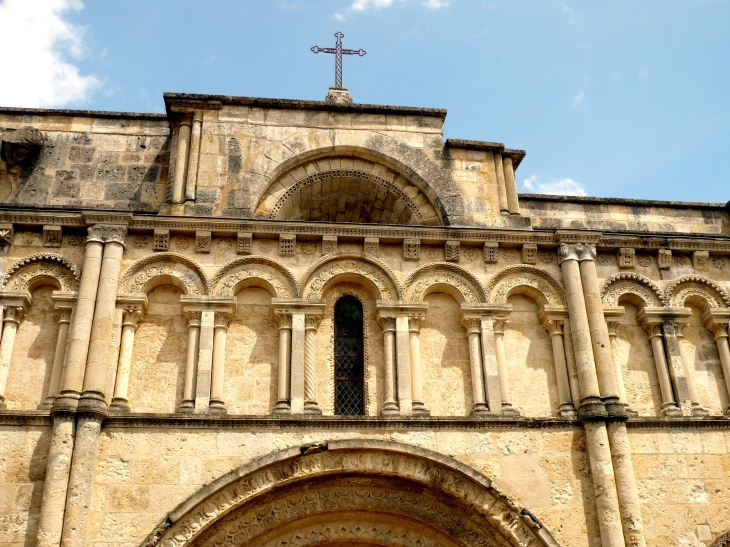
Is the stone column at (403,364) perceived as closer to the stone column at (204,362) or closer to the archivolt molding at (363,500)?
the archivolt molding at (363,500)

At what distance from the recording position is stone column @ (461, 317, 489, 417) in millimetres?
11016

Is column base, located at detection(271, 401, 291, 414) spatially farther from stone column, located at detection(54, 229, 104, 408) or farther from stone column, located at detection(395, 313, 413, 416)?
stone column, located at detection(54, 229, 104, 408)

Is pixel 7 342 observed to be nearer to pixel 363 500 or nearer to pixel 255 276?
pixel 255 276

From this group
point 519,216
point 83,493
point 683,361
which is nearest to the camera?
point 83,493

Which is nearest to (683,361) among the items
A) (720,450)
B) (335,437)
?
(720,450)

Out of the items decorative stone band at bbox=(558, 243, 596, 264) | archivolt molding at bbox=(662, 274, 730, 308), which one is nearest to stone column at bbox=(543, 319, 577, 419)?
decorative stone band at bbox=(558, 243, 596, 264)

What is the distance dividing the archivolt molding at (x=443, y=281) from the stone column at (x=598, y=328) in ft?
5.20

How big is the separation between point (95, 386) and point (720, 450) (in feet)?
28.0

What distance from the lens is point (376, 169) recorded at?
13469 millimetres

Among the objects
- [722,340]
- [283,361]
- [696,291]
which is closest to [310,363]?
[283,361]

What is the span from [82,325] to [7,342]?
1.16 m

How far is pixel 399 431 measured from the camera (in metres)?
10.6

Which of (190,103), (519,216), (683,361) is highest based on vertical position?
(190,103)

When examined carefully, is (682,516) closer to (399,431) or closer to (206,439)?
(399,431)
